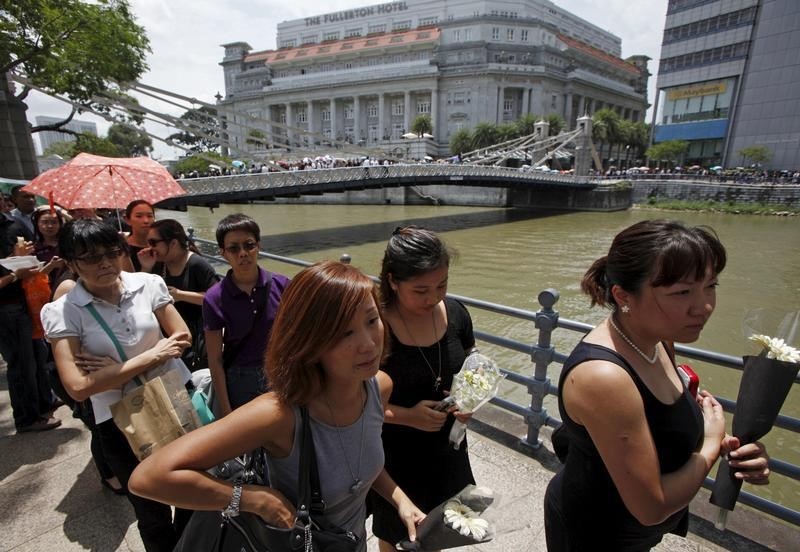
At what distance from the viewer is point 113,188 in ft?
11.9

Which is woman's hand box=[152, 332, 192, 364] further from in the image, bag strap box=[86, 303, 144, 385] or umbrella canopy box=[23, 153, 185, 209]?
umbrella canopy box=[23, 153, 185, 209]

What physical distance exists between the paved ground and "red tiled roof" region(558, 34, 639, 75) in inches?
3333

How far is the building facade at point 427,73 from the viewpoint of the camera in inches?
2579

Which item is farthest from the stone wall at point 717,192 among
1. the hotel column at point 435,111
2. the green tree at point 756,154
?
the hotel column at point 435,111

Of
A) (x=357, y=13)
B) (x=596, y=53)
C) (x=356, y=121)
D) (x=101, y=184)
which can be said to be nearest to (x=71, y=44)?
(x=101, y=184)

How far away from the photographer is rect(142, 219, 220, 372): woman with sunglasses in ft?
9.17

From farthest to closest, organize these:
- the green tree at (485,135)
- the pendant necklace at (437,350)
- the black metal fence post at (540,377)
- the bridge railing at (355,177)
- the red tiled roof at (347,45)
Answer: the red tiled roof at (347,45) < the green tree at (485,135) < the bridge railing at (355,177) < the black metal fence post at (540,377) < the pendant necklace at (437,350)

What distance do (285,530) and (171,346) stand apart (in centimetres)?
112

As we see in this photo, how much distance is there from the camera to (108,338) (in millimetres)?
1831

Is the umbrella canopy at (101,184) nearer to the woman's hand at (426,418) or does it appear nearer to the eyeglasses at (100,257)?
the eyeglasses at (100,257)

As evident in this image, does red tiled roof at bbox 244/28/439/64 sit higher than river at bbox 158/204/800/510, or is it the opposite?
red tiled roof at bbox 244/28/439/64

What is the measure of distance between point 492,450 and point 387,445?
1396 millimetres

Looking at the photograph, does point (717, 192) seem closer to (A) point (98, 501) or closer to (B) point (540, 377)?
(B) point (540, 377)

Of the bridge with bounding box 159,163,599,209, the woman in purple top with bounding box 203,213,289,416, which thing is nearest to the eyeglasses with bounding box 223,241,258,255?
the woman in purple top with bounding box 203,213,289,416
